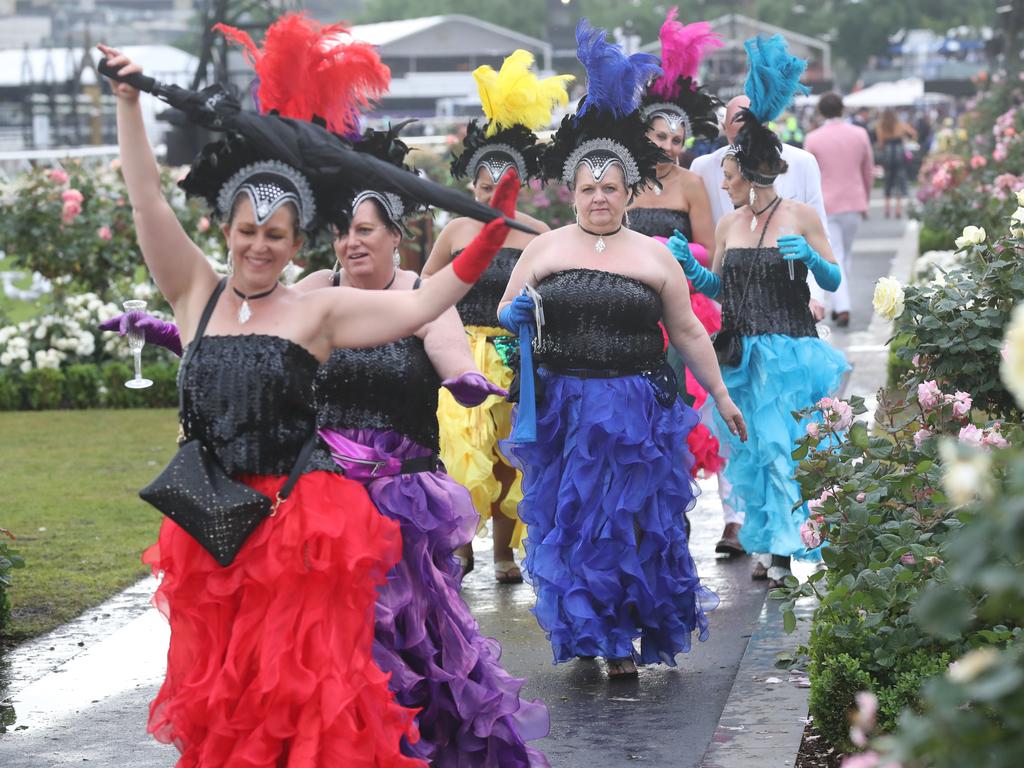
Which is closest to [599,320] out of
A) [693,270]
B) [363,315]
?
[693,270]

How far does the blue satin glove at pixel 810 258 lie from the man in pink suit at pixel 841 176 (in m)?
8.70

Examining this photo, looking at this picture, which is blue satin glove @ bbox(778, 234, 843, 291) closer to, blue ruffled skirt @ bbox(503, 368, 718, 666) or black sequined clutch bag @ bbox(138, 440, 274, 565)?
blue ruffled skirt @ bbox(503, 368, 718, 666)

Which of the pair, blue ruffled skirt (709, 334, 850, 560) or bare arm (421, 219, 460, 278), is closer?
blue ruffled skirt (709, 334, 850, 560)

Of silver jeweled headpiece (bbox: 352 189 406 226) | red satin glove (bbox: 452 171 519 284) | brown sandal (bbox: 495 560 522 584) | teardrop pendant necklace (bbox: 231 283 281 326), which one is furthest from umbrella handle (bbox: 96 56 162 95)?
brown sandal (bbox: 495 560 522 584)

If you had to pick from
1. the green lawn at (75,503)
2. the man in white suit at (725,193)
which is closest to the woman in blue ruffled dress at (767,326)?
the man in white suit at (725,193)

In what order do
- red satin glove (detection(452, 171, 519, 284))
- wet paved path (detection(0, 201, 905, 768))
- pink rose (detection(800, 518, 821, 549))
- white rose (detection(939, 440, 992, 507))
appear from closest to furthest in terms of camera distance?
white rose (detection(939, 440, 992, 507)) → red satin glove (detection(452, 171, 519, 284)) → pink rose (detection(800, 518, 821, 549)) → wet paved path (detection(0, 201, 905, 768))

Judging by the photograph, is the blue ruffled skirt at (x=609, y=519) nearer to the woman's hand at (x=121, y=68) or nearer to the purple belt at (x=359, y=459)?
the purple belt at (x=359, y=459)

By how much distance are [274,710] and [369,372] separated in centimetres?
129

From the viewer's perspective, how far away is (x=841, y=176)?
1700 cm

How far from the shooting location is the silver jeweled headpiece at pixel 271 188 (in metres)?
4.31

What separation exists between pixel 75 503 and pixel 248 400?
244 inches

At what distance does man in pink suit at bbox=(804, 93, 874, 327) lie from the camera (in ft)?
54.7

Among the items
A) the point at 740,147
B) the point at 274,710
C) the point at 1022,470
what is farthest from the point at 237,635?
the point at 740,147

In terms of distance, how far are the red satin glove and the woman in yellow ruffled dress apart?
344 centimetres
